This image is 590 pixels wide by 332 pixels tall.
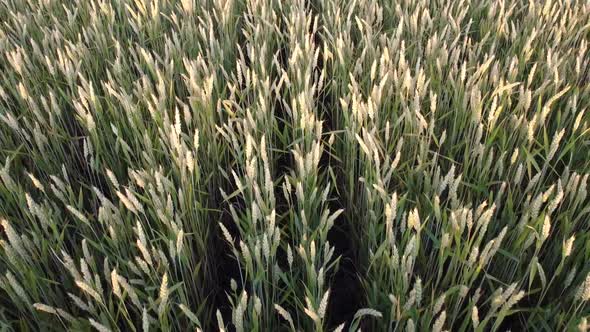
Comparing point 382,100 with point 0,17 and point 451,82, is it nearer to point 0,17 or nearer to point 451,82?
point 451,82


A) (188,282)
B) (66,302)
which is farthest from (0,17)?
(188,282)

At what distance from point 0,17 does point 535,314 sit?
1915 mm

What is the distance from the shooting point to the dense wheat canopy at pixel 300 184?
841 mm

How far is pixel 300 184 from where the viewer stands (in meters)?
0.89

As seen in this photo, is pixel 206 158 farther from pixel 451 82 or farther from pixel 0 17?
pixel 0 17

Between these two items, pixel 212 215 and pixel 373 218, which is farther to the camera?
pixel 212 215

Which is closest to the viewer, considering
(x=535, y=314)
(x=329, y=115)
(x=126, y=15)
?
(x=535, y=314)

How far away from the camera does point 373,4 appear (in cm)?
158

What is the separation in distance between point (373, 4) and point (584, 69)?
63 cm

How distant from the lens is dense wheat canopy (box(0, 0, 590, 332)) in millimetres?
841

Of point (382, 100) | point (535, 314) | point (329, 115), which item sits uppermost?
point (382, 100)

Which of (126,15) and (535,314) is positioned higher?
→ (126,15)

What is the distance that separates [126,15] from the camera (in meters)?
1.69

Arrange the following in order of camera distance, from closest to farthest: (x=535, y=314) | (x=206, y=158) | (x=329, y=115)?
1. (x=535, y=314)
2. (x=206, y=158)
3. (x=329, y=115)
